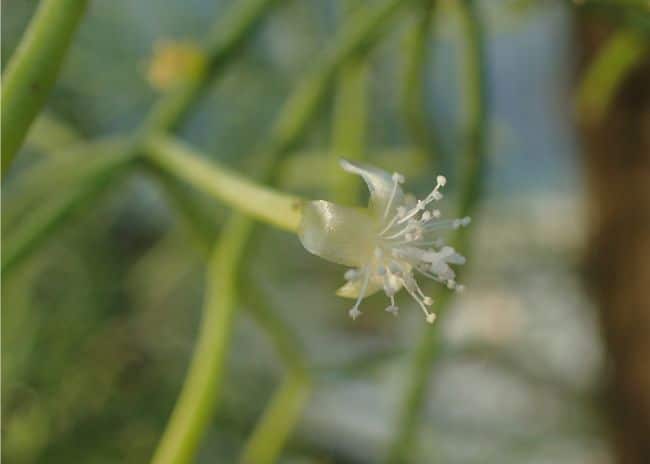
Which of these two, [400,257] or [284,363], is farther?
[284,363]

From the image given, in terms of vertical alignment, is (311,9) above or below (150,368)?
above

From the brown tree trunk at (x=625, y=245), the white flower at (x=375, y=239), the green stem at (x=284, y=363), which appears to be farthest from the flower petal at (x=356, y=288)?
the brown tree trunk at (x=625, y=245)

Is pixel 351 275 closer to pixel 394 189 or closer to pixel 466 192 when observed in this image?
pixel 394 189

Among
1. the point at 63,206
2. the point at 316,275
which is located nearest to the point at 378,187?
the point at 63,206

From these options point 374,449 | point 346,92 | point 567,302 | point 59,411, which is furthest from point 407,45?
point 374,449

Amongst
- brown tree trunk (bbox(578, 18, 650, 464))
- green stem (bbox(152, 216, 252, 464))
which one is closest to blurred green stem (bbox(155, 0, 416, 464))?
green stem (bbox(152, 216, 252, 464))

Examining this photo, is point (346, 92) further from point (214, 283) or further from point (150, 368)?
point (150, 368)

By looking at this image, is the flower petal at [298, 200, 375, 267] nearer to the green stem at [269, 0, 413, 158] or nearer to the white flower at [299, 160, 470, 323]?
the white flower at [299, 160, 470, 323]
